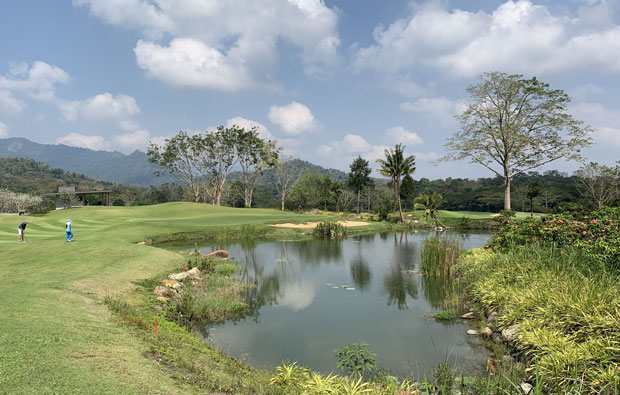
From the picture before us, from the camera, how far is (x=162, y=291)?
10531 millimetres

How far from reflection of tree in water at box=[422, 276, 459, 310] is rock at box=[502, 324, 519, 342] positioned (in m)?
3.11

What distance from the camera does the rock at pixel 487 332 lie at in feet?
27.2

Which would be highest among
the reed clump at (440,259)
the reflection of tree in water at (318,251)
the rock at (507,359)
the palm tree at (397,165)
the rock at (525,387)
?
the palm tree at (397,165)

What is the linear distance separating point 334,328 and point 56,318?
6.34 m

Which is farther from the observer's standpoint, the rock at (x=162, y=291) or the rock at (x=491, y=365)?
the rock at (x=162, y=291)

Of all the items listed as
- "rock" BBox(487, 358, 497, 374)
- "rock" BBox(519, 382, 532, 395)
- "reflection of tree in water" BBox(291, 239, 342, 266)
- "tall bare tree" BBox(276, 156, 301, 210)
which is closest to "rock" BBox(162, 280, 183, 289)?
"reflection of tree in water" BBox(291, 239, 342, 266)

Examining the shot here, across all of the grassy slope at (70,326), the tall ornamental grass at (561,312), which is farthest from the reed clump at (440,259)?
the grassy slope at (70,326)

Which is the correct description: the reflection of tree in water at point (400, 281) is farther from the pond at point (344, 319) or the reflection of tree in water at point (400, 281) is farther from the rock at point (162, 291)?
the rock at point (162, 291)

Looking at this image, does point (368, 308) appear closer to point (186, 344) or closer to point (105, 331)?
point (186, 344)

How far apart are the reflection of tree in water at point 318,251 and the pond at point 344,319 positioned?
90cm

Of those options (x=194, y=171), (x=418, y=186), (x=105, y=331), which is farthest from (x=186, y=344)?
(x=418, y=186)

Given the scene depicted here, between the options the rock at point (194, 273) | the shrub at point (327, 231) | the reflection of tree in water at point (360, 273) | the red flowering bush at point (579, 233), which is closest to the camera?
the red flowering bush at point (579, 233)

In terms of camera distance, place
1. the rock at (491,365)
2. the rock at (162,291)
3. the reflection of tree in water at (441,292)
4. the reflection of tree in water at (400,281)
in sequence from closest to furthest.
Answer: the rock at (491,365) → the rock at (162,291) → the reflection of tree in water at (441,292) → the reflection of tree in water at (400,281)

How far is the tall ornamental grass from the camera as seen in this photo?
517 cm
